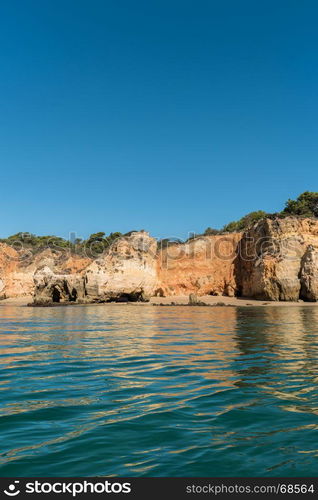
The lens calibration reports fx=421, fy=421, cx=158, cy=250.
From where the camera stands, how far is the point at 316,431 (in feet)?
14.0

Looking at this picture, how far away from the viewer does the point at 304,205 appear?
5384 cm

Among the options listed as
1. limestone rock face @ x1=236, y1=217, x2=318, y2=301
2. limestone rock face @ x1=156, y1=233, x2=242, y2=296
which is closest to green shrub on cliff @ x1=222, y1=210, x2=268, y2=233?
limestone rock face @ x1=156, y1=233, x2=242, y2=296

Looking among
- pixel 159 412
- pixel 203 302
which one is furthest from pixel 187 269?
pixel 159 412

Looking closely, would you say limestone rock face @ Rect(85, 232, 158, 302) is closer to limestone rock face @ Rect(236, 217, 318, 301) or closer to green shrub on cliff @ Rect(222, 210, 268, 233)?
limestone rock face @ Rect(236, 217, 318, 301)

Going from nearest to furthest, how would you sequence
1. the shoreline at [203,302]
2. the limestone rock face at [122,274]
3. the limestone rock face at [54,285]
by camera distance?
1. the shoreline at [203,302]
2. the limestone rock face at [122,274]
3. the limestone rock face at [54,285]

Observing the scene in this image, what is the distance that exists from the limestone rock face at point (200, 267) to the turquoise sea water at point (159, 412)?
33.2 metres

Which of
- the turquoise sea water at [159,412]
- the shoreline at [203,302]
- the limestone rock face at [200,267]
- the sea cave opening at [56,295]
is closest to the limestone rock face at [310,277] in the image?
the shoreline at [203,302]

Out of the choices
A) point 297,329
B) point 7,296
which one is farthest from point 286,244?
point 7,296

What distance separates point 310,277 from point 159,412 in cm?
3140

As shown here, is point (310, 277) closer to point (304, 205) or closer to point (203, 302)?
point (203, 302)

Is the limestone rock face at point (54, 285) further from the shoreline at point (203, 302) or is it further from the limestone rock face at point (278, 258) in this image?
the limestone rock face at point (278, 258)

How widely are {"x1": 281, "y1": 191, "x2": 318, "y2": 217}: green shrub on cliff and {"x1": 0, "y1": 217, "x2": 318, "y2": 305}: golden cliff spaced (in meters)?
13.2

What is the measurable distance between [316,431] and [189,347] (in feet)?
22.2

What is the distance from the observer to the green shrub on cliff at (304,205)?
52.8 m
